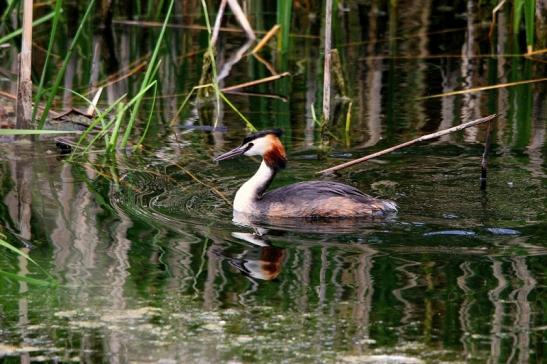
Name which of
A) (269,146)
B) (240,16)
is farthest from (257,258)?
(240,16)

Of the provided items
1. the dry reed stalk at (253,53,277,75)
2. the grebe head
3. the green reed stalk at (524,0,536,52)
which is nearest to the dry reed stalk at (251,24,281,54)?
the dry reed stalk at (253,53,277,75)

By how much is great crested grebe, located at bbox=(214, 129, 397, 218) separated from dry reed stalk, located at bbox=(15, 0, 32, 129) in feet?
6.16

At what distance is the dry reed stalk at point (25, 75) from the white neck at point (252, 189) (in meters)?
1.85

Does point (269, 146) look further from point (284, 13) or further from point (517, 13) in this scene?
point (517, 13)

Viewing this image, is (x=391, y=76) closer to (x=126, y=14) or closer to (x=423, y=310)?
(x=126, y=14)

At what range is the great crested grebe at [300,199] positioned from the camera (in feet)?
22.4

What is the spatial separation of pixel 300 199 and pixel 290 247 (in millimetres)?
762

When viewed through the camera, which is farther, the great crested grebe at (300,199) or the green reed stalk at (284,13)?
the green reed stalk at (284,13)

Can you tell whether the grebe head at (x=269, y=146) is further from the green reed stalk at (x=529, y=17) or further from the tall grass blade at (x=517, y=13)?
the tall grass blade at (x=517, y=13)

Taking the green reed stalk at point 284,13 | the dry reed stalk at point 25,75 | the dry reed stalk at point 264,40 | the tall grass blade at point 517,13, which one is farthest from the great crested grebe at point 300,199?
the dry reed stalk at point 264,40

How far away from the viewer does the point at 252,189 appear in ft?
23.4

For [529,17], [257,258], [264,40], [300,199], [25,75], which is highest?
[529,17]

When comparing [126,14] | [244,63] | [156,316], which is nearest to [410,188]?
[156,316]

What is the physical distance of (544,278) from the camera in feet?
17.9
